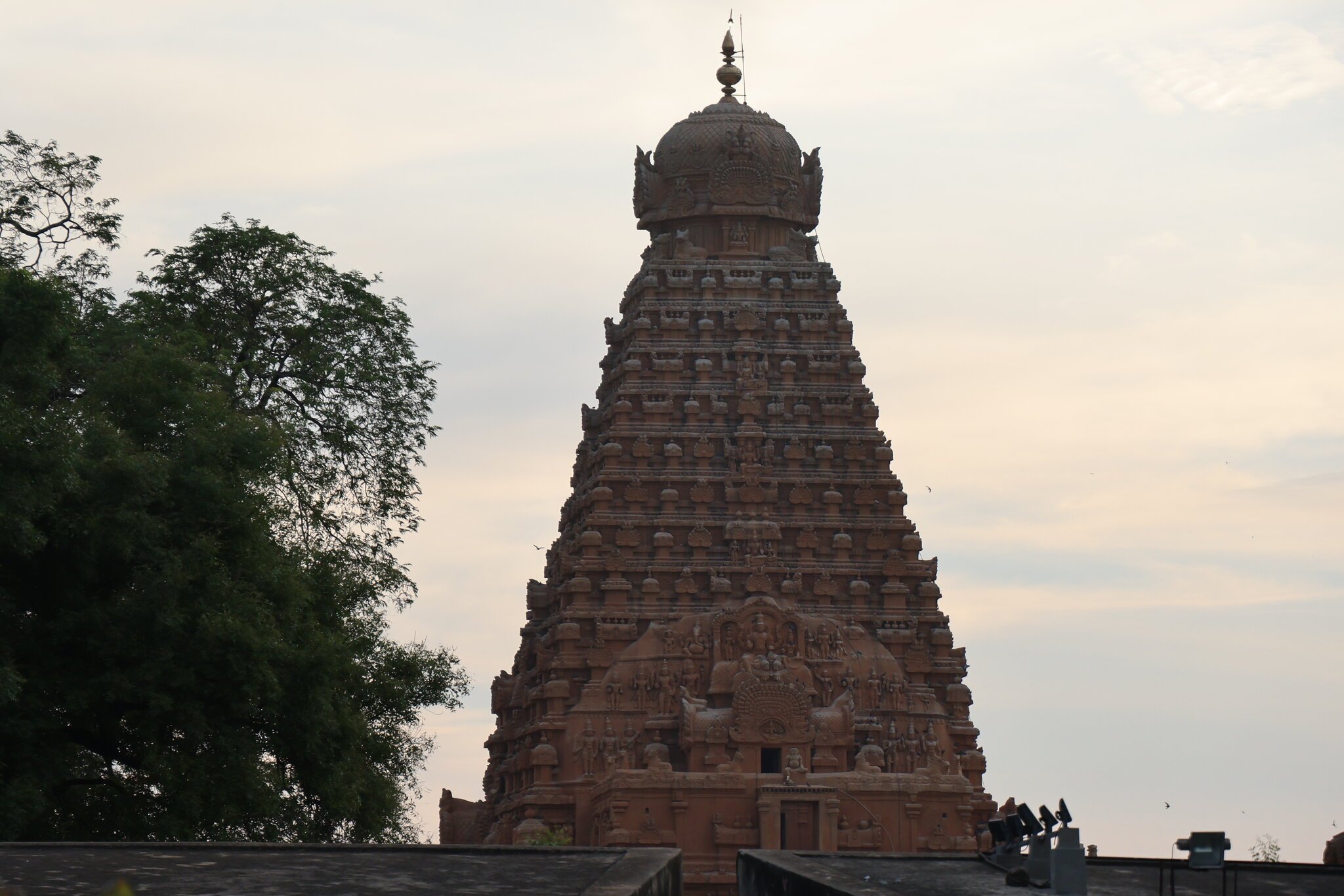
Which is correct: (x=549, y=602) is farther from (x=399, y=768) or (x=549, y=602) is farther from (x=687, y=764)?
(x=399, y=768)

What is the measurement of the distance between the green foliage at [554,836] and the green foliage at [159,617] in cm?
1035

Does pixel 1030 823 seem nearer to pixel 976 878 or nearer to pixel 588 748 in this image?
pixel 976 878

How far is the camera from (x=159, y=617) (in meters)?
35.2

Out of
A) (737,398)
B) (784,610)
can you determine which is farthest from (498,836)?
(737,398)

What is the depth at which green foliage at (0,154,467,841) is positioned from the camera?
34.9 m

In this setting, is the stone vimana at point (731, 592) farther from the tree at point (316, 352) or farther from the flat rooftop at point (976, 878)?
the flat rooftop at point (976, 878)

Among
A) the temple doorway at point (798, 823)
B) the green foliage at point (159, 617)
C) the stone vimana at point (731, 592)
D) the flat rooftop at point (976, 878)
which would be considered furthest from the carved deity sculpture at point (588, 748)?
the flat rooftop at point (976, 878)

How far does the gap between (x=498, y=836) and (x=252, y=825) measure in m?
24.0

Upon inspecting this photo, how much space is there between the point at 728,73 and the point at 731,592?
1819 centimetres

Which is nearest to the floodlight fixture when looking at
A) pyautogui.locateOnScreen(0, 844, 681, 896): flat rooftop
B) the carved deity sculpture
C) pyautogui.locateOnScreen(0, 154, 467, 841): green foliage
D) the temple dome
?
pyautogui.locateOnScreen(0, 844, 681, 896): flat rooftop

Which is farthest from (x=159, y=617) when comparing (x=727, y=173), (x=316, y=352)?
(x=727, y=173)

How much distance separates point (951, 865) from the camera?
21.2m

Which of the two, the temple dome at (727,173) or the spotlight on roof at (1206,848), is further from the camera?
the temple dome at (727,173)

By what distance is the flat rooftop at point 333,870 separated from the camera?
56.1 feet
